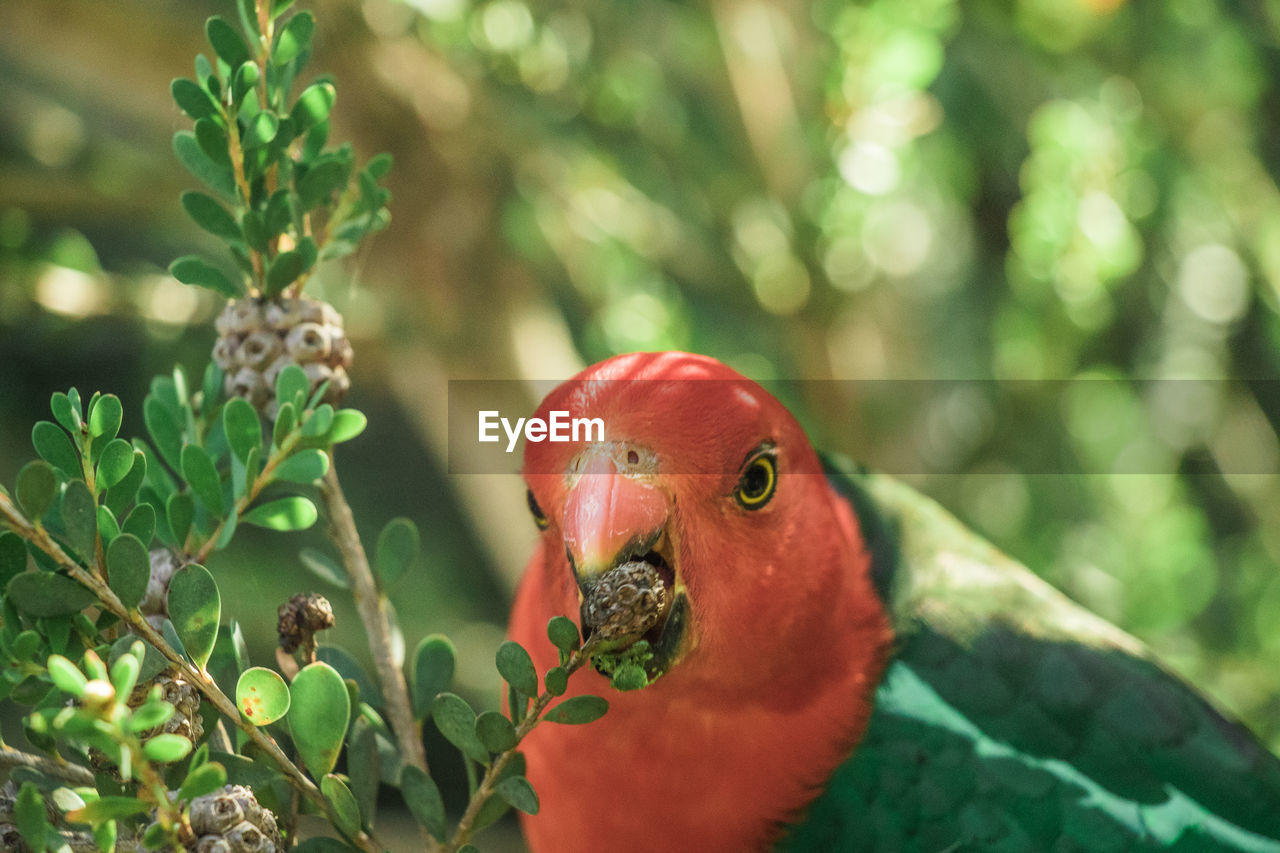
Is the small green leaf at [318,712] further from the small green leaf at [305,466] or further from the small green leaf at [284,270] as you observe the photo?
the small green leaf at [284,270]

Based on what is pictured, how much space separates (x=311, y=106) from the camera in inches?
20.5

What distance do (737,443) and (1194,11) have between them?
111 cm

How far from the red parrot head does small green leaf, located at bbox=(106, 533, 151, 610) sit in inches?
9.9

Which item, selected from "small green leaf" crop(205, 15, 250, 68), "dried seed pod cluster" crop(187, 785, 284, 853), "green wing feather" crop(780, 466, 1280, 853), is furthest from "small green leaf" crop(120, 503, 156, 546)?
"green wing feather" crop(780, 466, 1280, 853)

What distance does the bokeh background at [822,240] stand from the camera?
1.30 meters

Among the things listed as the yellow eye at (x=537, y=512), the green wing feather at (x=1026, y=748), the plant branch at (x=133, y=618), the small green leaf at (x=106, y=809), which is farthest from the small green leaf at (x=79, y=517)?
the green wing feather at (x=1026, y=748)

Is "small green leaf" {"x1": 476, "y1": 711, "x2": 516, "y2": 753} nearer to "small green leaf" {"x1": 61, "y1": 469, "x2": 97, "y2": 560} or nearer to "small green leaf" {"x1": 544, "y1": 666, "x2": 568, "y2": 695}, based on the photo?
"small green leaf" {"x1": 544, "y1": 666, "x2": 568, "y2": 695}

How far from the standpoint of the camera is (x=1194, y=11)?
53.2 inches

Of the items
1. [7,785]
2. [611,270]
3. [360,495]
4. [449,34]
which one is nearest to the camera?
[7,785]

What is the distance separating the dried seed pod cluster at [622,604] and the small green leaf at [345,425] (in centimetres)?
14

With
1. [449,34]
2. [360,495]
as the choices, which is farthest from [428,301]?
[360,495]

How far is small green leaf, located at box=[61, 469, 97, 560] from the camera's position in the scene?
1.32 feet

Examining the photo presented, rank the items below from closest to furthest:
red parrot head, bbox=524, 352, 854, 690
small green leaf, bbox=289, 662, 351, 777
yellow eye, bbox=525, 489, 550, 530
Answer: small green leaf, bbox=289, 662, 351, 777
red parrot head, bbox=524, 352, 854, 690
yellow eye, bbox=525, 489, 550, 530

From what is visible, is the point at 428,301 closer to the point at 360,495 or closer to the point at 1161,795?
the point at 360,495
